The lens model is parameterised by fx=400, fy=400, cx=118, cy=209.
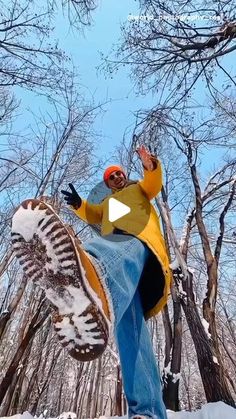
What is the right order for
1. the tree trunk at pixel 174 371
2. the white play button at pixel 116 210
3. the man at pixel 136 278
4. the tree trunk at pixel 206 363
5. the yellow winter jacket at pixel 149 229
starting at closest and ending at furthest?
the man at pixel 136 278 < the yellow winter jacket at pixel 149 229 < the white play button at pixel 116 210 < the tree trunk at pixel 206 363 < the tree trunk at pixel 174 371

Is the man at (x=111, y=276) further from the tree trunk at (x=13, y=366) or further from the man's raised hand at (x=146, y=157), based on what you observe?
the tree trunk at (x=13, y=366)

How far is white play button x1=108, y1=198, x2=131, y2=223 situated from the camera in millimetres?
2061

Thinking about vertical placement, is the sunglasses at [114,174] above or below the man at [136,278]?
above

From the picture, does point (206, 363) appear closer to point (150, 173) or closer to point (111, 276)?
point (150, 173)

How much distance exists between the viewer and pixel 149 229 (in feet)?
6.48

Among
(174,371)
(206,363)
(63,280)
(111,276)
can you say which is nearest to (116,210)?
(111,276)

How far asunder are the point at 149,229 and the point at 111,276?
0.51 meters

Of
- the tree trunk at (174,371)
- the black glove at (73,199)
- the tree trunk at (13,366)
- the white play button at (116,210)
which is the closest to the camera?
the white play button at (116,210)

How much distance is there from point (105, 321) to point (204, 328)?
12.2 ft

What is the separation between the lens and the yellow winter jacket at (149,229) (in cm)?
194

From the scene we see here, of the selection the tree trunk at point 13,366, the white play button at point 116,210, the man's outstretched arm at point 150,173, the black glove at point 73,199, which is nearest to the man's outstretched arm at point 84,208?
the black glove at point 73,199

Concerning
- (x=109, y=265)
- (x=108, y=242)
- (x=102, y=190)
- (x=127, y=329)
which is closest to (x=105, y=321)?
(x=109, y=265)

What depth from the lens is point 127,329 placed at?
1947 mm

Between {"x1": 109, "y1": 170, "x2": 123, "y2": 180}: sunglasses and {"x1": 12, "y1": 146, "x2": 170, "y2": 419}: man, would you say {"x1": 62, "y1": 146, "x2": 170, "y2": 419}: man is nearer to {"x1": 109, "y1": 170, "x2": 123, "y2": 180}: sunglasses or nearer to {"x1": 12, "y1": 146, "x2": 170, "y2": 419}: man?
{"x1": 12, "y1": 146, "x2": 170, "y2": 419}: man
